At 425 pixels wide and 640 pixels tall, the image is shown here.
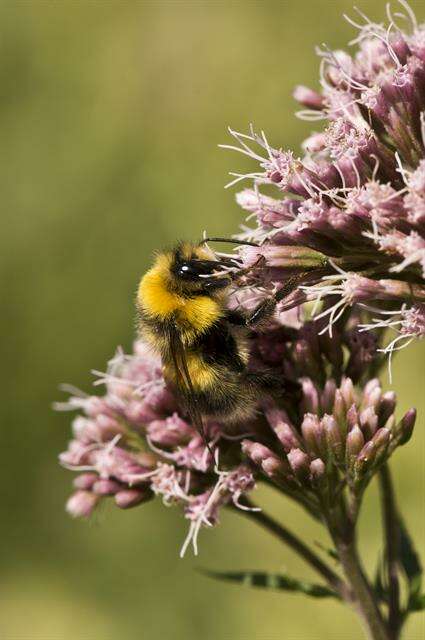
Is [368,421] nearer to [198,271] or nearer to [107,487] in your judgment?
[198,271]

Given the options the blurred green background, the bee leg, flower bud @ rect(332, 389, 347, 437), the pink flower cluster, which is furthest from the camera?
the blurred green background

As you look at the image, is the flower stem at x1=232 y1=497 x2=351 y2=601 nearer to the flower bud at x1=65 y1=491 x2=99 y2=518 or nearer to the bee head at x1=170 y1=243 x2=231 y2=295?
the flower bud at x1=65 y1=491 x2=99 y2=518

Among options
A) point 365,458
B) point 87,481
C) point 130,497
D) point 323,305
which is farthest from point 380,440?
point 87,481

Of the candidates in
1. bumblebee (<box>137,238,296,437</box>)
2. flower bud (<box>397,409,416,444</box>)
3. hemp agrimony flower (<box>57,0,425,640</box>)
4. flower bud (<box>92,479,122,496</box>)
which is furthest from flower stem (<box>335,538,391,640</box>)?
flower bud (<box>92,479,122,496</box>)

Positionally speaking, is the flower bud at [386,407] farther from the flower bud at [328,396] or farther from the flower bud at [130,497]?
the flower bud at [130,497]

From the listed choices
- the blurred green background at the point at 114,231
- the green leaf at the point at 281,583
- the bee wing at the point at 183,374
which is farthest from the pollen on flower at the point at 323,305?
the blurred green background at the point at 114,231

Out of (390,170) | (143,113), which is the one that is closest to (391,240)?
(390,170)
